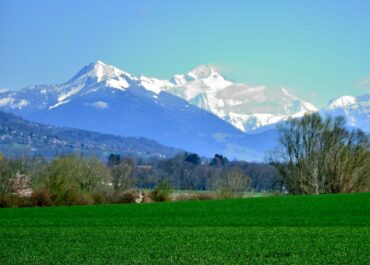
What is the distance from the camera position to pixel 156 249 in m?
27.0

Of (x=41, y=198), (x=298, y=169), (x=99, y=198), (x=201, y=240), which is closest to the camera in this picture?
(x=201, y=240)

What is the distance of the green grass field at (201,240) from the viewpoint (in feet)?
78.5

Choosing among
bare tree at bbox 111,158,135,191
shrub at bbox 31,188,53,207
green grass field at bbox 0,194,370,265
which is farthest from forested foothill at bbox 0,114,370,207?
green grass field at bbox 0,194,370,265

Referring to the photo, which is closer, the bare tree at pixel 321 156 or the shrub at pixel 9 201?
the shrub at pixel 9 201

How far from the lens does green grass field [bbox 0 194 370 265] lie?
23.9m

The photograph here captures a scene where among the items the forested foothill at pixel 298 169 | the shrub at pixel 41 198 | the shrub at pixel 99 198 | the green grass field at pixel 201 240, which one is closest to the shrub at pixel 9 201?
the shrub at pixel 41 198

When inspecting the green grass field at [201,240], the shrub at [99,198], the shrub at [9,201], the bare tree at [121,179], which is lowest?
the green grass field at [201,240]

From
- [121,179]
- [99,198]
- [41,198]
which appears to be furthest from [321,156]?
[41,198]

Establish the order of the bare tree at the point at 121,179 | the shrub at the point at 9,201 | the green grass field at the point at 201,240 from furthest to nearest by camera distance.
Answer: the bare tree at the point at 121,179 < the shrub at the point at 9,201 < the green grass field at the point at 201,240

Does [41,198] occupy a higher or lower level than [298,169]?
lower

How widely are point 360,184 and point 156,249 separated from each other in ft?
220

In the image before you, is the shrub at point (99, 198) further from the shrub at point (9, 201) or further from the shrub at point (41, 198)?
the shrub at point (9, 201)

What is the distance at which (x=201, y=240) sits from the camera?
30.3 m

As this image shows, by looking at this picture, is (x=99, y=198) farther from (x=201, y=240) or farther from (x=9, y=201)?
(x=201, y=240)
